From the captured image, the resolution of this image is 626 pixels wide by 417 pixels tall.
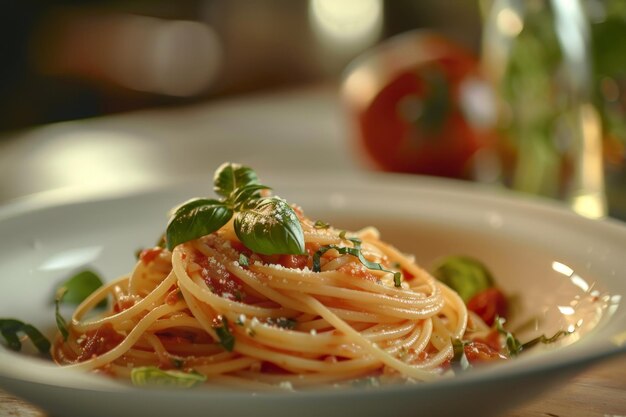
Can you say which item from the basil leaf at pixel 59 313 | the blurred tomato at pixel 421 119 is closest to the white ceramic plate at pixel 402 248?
the basil leaf at pixel 59 313

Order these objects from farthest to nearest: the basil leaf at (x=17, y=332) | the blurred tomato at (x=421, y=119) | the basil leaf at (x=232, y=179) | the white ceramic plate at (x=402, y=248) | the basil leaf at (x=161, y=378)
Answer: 1. the blurred tomato at (x=421, y=119)
2. the basil leaf at (x=232, y=179)
3. the basil leaf at (x=17, y=332)
4. the basil leaf at (x=161, y=378)
5. the white ceramic plate at (x=402, y=248)

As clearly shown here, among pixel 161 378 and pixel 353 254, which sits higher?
pixel 353 254

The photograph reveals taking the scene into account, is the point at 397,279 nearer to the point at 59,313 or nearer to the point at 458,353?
the point at 458,353

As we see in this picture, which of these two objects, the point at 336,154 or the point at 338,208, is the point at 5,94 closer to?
the point at 336,154

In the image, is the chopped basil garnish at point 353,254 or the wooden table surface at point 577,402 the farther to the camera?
the chopped basil garnish at point 353,254

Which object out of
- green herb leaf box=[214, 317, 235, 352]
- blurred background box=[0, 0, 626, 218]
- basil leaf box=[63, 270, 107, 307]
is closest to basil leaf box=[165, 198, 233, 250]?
green herb leaf box=[214, 317, 235, 352]

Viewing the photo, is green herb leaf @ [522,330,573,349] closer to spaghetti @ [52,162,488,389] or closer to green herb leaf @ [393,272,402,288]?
spaghetti @ [52,162,488,389]

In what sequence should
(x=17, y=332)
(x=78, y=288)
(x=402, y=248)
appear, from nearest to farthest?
(x=17, y=332) → (x=78, y=288) → (x=402, y=248)

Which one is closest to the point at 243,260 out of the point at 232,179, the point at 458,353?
the point at 232,179

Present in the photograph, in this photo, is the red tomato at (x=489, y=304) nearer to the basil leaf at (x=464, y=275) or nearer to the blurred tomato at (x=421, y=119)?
the basil leaf at (x=464, y=275)
